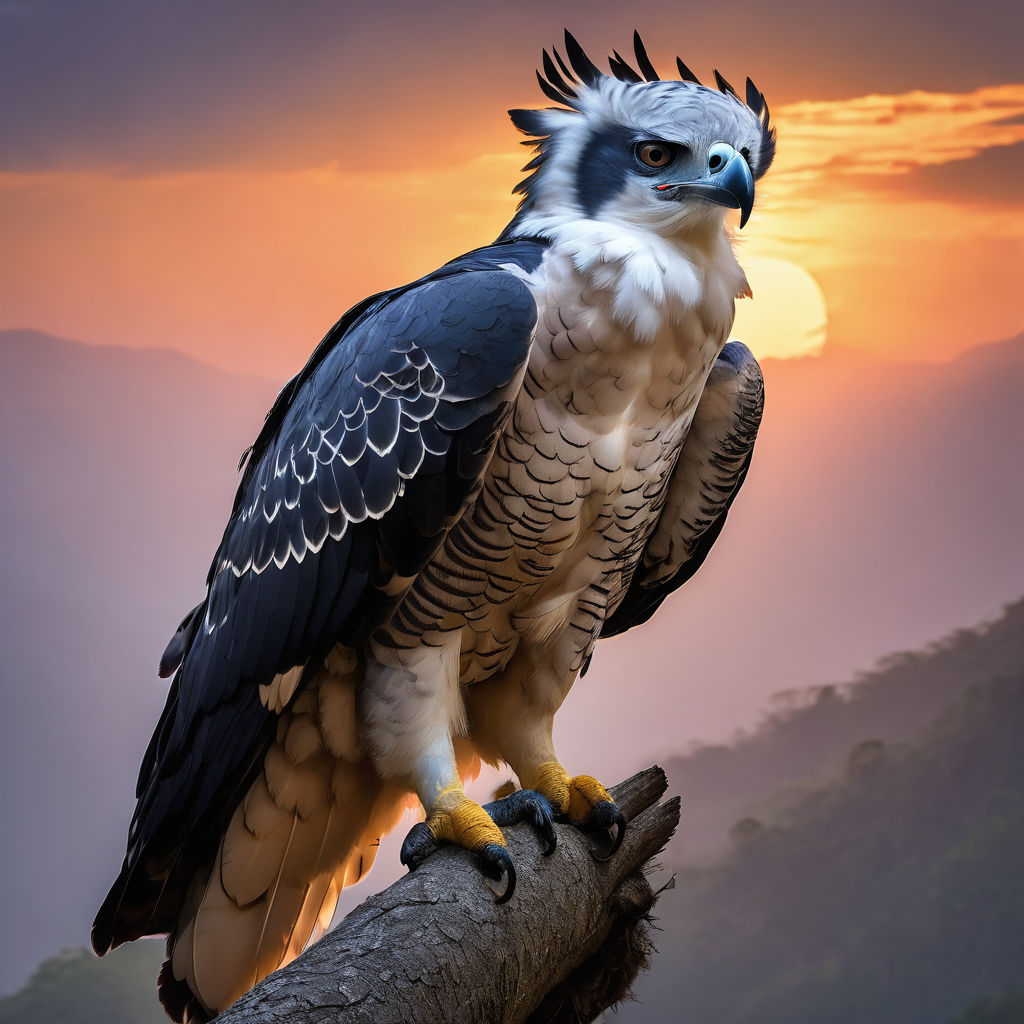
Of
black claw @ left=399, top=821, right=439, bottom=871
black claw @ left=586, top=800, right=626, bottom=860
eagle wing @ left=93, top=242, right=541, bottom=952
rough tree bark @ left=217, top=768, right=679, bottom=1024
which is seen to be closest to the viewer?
rough tree bark @ left=217, top=768, right=679, bottom=1024

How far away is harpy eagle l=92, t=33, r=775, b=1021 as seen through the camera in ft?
5.44

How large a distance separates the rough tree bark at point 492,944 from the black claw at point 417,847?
18 mm

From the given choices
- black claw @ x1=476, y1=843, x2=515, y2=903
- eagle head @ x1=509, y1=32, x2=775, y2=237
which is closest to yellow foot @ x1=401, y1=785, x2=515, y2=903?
black claw @ x1=476, y1=843, x2=515, y2=903

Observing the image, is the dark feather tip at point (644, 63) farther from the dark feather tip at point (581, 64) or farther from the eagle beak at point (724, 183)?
the eagle beak at point (724, 183)

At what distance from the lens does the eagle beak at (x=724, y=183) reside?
5.43ft

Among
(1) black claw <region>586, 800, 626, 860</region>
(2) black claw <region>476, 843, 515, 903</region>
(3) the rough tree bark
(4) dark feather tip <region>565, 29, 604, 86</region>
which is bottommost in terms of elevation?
(3) the rough tree bark

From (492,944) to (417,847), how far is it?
21cm

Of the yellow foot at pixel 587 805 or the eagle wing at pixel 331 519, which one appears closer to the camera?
the eagle wing at pixel 331 519

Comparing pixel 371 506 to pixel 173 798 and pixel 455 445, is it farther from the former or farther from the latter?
pixel 173 798

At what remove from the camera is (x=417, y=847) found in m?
1.74

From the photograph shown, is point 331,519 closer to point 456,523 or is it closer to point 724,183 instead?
point 456,523

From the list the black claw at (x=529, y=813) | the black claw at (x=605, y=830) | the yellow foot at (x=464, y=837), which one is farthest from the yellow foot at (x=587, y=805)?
the yellow foot at (x=464, y=837)

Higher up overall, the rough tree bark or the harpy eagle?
the harpy eagle

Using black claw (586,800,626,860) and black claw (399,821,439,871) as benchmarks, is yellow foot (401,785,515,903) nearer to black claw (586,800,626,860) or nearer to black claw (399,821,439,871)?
black claw (399,821,439,871)
